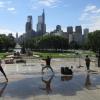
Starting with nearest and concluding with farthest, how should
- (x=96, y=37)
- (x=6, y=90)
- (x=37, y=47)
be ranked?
(x=6, y=90), (x=96, y=37), (x=37, y=47)

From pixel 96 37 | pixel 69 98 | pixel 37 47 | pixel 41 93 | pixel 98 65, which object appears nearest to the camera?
pixel 69 98

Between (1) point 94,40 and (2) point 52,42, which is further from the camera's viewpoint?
(2) point 52,42

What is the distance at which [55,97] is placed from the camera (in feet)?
51.0

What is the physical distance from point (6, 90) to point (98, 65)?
25.0 m

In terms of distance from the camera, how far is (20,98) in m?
15.3

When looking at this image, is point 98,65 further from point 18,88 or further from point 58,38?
point 58,38

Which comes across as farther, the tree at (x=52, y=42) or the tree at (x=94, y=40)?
the tree at (x=52, y=42)

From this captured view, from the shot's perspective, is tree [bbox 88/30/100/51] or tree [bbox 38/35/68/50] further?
tree [bbox 38/35/68/50]

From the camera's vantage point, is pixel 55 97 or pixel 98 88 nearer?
pixel 55 97

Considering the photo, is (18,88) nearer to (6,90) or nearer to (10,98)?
(6,90)

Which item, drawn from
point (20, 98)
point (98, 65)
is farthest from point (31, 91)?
point (98, 65)

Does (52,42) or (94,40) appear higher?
(94,40)

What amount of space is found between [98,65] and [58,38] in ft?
391

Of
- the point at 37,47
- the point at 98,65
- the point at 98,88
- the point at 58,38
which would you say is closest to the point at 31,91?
the point at 98,88
